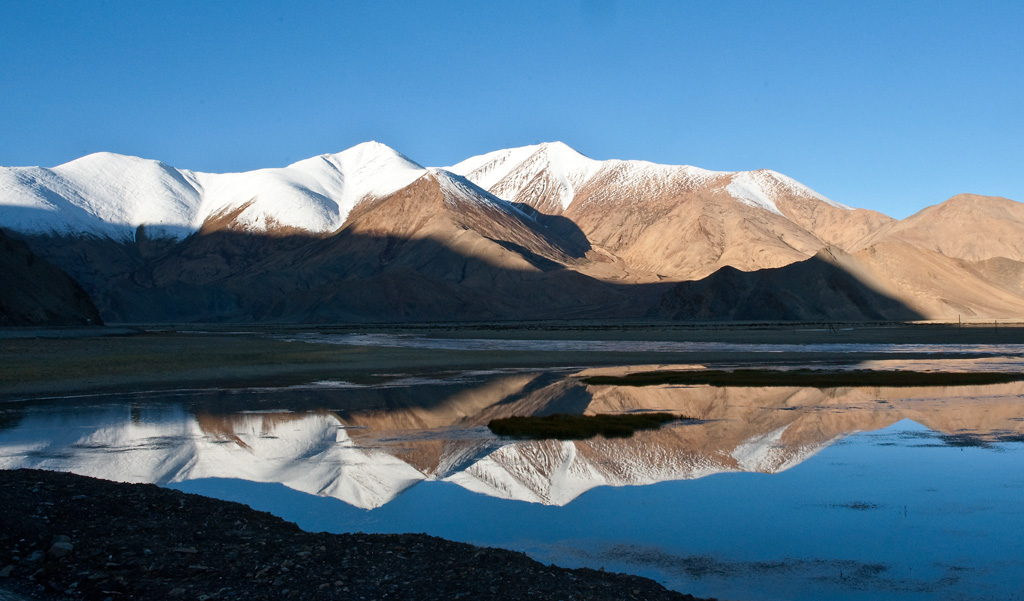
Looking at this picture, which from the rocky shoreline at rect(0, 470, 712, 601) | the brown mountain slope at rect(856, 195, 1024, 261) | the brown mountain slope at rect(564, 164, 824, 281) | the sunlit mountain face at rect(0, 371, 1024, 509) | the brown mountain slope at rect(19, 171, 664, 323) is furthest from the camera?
the brown mountain slope at rect(856, 195, 1024, 261)

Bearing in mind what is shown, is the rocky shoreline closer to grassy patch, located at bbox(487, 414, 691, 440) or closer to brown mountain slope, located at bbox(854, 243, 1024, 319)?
grassy patch, located at bbox(487, 414, 691, 440)

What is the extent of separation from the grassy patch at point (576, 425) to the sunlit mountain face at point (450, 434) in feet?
1.74

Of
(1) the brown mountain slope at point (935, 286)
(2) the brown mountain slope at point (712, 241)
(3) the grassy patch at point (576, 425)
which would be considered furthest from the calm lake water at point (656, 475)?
(2) the brown mountain slope at point (712, 241)

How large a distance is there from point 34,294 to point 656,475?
270ft

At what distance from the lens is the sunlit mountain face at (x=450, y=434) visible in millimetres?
14719

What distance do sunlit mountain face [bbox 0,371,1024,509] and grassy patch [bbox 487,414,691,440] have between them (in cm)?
53

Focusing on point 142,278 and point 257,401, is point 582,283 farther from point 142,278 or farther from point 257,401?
point 257,401

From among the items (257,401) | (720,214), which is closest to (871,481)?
(257,401)

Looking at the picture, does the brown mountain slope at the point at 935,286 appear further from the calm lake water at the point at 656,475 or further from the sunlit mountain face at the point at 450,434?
the calm lake water at the point at 656,475

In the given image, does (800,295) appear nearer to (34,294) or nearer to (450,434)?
(34,294)

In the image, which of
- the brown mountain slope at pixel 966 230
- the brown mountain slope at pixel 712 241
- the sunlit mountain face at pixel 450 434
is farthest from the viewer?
the brown mountain slope at pixel 966 230

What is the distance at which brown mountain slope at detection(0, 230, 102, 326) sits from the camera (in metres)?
76.1

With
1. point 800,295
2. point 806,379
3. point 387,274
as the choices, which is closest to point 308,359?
point 806,379

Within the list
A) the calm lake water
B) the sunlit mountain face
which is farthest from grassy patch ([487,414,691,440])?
the calm lake water
